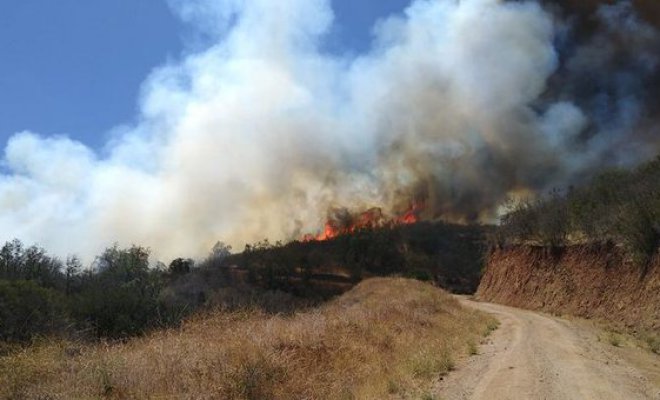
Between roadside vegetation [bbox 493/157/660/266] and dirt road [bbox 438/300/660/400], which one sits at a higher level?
roadside vegetation [bbox 493/157/660/266]

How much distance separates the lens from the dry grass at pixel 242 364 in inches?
397

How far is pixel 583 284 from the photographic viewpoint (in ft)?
110

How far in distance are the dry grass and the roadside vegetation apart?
14.0 meters

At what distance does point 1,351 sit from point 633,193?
103 feet

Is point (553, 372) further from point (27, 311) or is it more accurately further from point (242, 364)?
point (27, 311)

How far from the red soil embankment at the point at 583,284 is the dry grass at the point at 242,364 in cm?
1201

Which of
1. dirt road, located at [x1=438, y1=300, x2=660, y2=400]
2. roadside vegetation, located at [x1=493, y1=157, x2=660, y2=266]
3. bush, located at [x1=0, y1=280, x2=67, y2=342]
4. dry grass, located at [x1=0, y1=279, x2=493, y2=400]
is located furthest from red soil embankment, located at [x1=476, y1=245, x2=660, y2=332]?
bush, located at [x1=0, y1=280, x2=67, y2=342]

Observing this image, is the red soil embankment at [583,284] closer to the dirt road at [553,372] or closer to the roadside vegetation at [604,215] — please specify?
the roadside vegetation at [604,215]

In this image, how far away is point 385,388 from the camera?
12.2 meters

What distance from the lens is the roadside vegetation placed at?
1059 inches

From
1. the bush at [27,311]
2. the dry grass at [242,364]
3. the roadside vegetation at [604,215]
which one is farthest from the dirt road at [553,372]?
the bush at [27,311]

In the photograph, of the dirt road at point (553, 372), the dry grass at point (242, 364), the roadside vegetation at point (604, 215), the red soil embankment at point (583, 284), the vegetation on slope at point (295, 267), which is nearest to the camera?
the dry grass at point (242, 364)

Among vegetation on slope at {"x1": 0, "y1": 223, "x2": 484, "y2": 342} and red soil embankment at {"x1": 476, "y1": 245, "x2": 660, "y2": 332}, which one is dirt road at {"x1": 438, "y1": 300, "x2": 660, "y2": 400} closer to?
red soil embankment at {"x1": 476, "y1": 245, "x2": 660, "y2": 332}

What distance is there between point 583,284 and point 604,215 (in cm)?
452
